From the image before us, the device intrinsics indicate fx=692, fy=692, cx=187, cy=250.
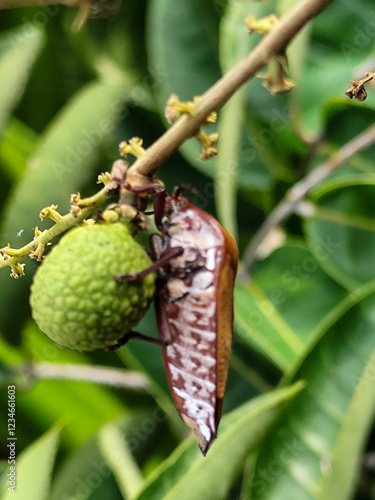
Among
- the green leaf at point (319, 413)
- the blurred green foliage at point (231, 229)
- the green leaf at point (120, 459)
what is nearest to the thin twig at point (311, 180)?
the blurred green foliage at point (231, 229)

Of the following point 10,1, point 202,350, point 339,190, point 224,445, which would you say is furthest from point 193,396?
point 10,1

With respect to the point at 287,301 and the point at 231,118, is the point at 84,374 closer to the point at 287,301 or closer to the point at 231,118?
the point at 287,301

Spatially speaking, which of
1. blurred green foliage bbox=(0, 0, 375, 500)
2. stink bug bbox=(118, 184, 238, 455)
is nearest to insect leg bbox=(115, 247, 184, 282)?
stink bug bbox=(118, 184, 238, 455)

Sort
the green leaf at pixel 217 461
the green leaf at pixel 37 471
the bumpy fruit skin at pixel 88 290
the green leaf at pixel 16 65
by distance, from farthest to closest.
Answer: the green leaf at pixel 16 65 < the green leaf at pixel 37 471 < the green leaf at pixel 217 461 < the bumpy fruit skin at pixel 88 290

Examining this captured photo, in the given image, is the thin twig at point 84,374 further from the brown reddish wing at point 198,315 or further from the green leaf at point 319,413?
the brown reddish wing at point 198,315

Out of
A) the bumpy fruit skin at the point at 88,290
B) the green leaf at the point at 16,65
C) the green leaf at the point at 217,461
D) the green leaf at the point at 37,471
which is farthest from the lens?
the green leaf at the point at 16,65

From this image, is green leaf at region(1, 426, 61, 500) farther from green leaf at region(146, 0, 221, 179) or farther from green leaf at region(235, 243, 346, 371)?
green leaf at region(146, 0, 221, 179)

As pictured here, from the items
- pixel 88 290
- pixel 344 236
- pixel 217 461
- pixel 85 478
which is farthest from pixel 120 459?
pixel 88 290
